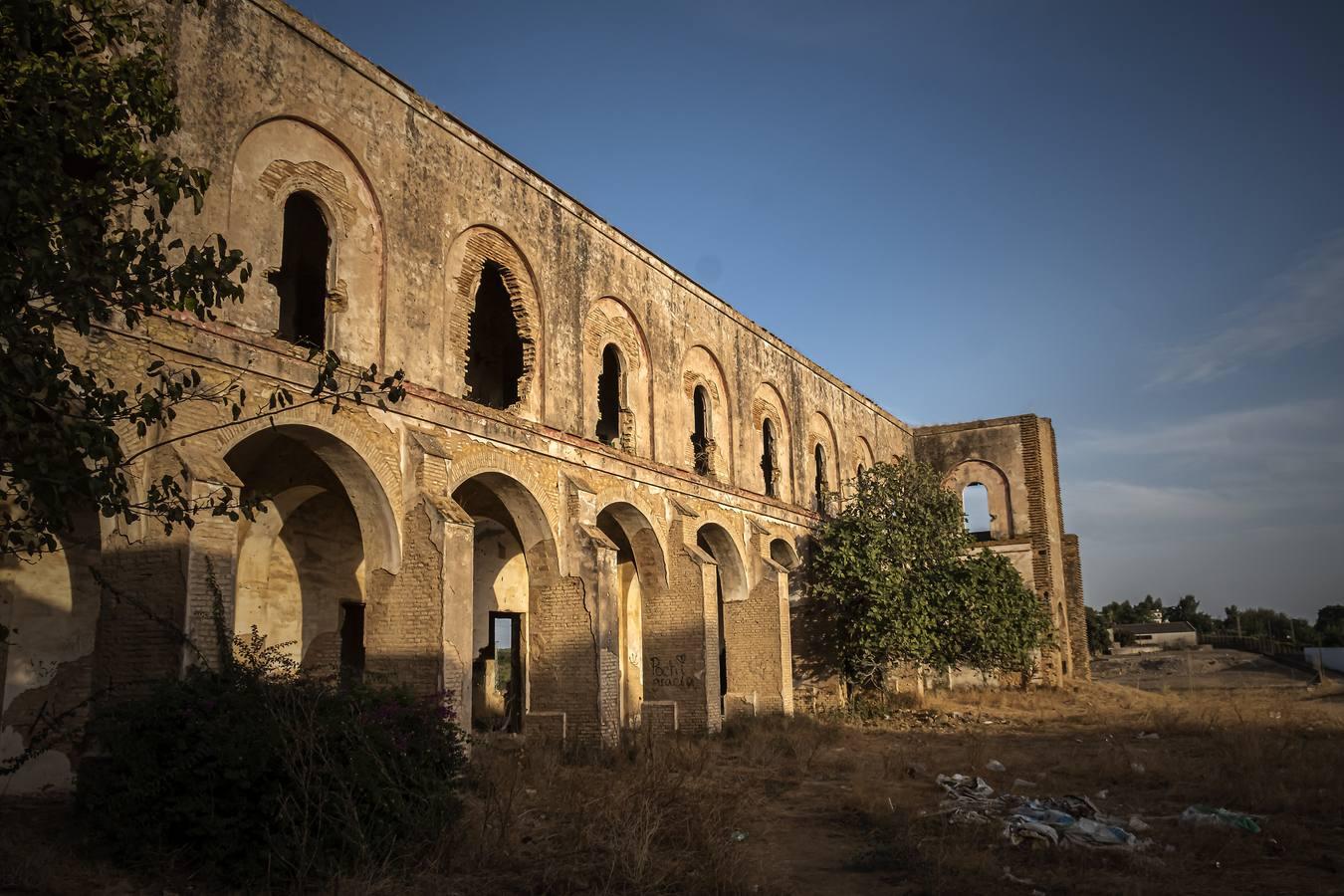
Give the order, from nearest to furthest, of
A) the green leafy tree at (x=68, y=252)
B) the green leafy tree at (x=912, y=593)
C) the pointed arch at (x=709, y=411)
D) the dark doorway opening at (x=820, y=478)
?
the green leafy tree at (x=68, y=252), the pointed arch at (x=709, y=411), the green leafy tree at (x=912, y=593), the dark doorway opening at (x=820, y=478)

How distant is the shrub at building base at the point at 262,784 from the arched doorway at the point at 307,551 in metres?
4.74

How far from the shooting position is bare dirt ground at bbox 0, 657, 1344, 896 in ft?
22.8

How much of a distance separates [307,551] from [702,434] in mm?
9136

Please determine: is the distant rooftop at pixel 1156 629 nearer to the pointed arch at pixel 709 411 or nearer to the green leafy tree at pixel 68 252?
the pointed arch at pixel 709 411

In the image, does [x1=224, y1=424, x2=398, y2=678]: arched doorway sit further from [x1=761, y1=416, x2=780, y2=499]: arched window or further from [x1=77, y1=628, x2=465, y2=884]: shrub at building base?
[x1=761, y1=416, x2=780, y2=499]: arched window

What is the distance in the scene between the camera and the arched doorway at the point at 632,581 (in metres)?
18.1

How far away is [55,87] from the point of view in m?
5.42

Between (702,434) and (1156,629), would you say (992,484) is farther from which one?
(1156,629)

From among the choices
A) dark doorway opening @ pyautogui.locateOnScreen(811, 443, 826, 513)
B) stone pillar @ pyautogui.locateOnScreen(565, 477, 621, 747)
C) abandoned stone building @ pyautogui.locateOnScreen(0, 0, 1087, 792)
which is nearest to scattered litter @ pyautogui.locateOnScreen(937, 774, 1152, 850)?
abandoned stone building @ pyautogui.locateOnScreen(0, 0, 1087, 792)

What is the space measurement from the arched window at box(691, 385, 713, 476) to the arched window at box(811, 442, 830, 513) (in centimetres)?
544

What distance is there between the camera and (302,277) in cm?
1659

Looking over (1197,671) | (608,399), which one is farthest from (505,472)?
(1197,671)

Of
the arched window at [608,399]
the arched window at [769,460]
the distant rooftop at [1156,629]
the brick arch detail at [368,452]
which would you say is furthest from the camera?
the distant rooftop at [1156,629]

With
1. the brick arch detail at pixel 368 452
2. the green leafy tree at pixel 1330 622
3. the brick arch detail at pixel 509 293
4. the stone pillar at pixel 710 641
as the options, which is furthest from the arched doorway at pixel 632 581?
the green leafy tree at pixel 1330 622
